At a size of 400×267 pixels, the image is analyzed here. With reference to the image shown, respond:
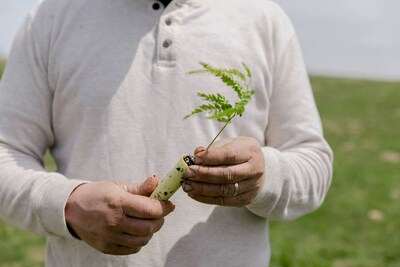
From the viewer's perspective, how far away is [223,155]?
6.25 feet

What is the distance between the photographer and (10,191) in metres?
2.25

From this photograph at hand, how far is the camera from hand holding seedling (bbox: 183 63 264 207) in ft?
5.96

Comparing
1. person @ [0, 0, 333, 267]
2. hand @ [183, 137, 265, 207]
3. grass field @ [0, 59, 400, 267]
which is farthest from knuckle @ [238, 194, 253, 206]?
grass field @ [0, 59, 400, 267]

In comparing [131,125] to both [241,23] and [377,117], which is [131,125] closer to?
[241,23]

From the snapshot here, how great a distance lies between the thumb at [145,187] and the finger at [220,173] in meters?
0.15

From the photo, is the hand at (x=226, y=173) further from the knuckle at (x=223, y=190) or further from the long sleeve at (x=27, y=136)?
the long sleeve at (x=27, y=136)

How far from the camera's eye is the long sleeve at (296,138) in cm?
239

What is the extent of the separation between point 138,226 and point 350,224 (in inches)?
231

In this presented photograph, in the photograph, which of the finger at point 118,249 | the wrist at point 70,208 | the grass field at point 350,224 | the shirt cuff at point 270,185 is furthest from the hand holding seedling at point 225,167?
the grass field at point 350,224

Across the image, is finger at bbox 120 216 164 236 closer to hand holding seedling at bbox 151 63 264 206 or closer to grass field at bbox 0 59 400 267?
hand holding seedling at bbox 151 63 264 206

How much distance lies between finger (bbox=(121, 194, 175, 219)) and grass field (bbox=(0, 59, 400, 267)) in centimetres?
421

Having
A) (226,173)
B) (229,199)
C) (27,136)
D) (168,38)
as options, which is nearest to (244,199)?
(229,199)

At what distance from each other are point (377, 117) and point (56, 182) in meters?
14.0

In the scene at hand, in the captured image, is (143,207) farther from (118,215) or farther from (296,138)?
(296,138)
